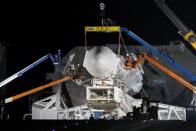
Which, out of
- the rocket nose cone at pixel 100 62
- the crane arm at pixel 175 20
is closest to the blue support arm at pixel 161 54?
the crane arm at pixel 175 20

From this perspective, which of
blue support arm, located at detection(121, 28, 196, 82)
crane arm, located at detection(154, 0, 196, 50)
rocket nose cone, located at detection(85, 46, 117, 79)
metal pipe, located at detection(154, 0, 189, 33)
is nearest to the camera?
rocket nose cone, located at detection(85, 46, 117, 79)

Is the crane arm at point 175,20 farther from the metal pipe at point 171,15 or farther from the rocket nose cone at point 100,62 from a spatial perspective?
the rocket nose cone at point 100,62

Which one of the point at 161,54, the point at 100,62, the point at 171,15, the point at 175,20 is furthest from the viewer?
the point at 161,54

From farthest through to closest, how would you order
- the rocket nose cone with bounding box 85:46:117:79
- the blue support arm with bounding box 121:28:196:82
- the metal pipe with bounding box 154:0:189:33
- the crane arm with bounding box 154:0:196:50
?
the blue support arm with bounding box 121:28:196:82 < the metal pipe with bounding box 154:0:189:33 < the crane arm with bounding box 154:0:196:50 < the rocket nose cone with bounding box 85:46:117:79

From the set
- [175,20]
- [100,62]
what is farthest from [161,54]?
[100,62]

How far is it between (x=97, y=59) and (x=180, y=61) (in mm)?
8838

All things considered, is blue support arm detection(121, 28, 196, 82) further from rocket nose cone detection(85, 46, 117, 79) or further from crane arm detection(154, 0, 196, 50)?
rocket nose cone detection(85, 46, 117, 79)

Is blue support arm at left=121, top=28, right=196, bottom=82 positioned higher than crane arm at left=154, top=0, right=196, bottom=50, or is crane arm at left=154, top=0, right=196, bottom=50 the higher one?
crane arm at left=154, top=0, right=196, bottom=50

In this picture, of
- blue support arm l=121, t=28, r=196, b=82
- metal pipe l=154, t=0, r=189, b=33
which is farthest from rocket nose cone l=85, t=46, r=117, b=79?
metal pipe l=154, t=0, r=189, b=33

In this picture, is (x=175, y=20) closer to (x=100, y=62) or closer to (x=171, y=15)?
(x=171, y=15)

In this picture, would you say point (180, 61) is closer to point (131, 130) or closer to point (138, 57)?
point (138, 57)

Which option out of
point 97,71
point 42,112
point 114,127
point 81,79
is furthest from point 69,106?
point 114,127

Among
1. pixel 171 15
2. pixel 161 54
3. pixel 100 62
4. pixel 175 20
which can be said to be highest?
pixel 171 15

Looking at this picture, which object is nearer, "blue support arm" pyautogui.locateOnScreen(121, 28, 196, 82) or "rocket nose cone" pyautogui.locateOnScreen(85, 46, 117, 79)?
"rocket nose cone" pyautogui.locateOnScreen(85, 46, 117, 79)
